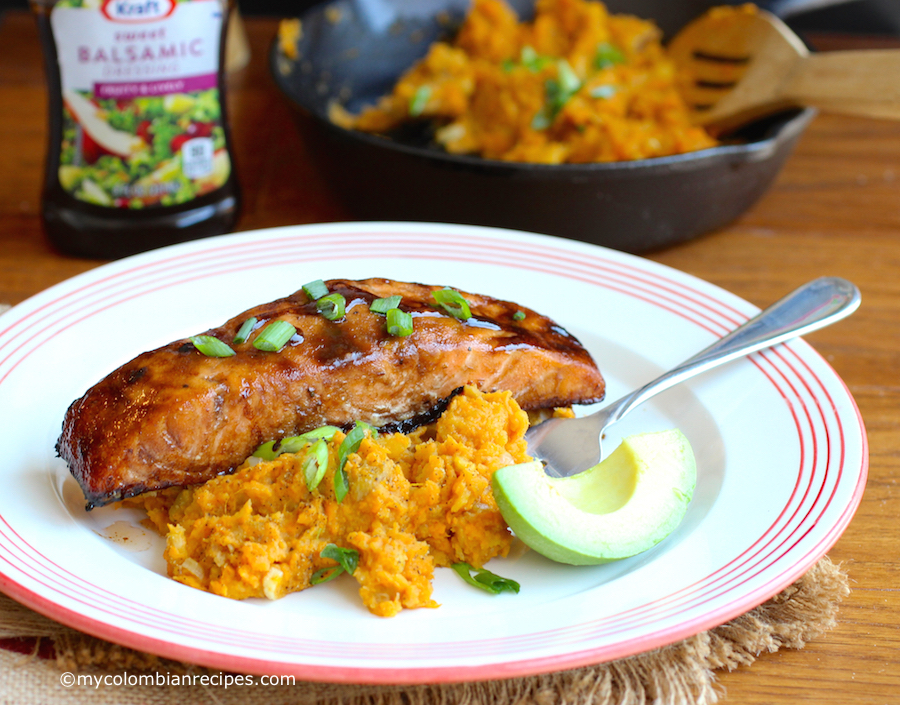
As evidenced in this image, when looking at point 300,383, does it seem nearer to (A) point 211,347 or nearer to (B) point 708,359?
(A) point 211,347

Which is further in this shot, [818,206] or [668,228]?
[818,206]

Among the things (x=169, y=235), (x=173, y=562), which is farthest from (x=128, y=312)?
(x=173, y=562)

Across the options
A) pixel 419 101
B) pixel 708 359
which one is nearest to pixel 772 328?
pixel 708 359

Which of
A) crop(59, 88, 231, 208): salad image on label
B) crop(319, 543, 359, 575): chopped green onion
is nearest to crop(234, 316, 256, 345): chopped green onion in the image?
crop(319, 543, 359, 575): chopped green onion

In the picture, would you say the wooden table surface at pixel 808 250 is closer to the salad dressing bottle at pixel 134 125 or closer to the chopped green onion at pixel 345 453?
the salad dressing bottle at pixel 134 125

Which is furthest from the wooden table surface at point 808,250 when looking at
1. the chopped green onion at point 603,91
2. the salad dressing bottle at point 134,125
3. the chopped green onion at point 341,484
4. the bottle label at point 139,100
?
the chopped green onion at point 341,484

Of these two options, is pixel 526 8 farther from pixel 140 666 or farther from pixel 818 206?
pixel 140 666

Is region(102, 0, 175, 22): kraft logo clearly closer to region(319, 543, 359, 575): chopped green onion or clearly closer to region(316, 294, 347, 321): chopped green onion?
region(316, 294, 347, 321): chopped green onion
